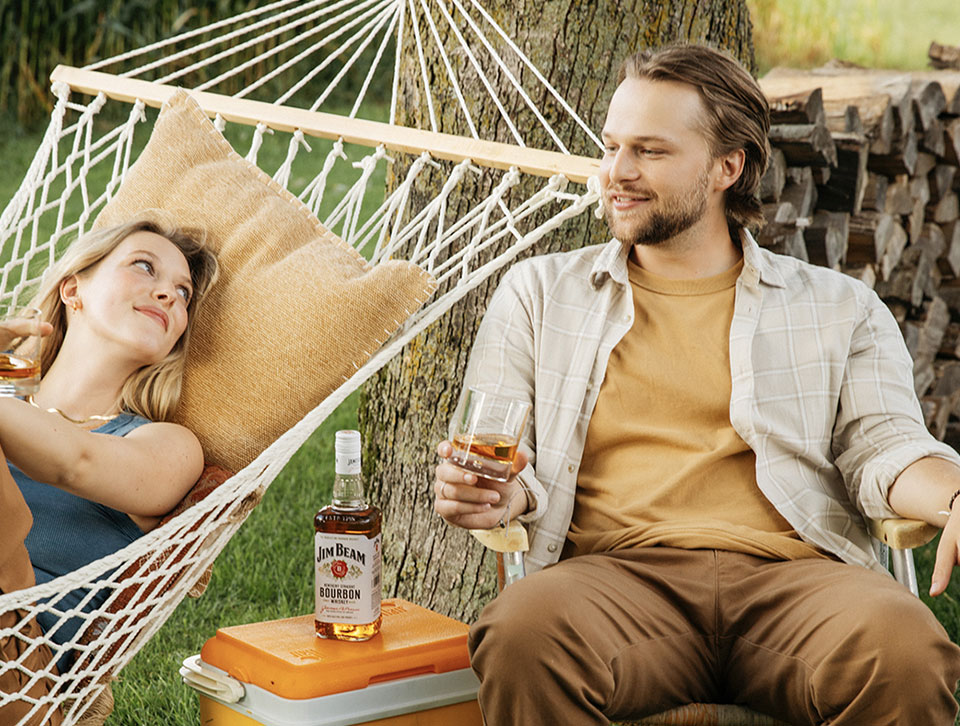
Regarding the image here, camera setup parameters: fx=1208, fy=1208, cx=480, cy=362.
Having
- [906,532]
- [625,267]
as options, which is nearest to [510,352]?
[625,267]

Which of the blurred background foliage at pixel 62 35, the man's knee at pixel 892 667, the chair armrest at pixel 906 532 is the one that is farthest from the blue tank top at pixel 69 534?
the blurred background foliage at pixel 62 35

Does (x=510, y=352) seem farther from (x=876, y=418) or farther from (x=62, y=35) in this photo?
(x=62, y=35)

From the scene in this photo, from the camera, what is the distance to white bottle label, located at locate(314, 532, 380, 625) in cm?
177

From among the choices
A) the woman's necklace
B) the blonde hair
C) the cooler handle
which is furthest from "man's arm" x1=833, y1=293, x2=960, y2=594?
the woman's necklace

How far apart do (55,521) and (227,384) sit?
0.36 m

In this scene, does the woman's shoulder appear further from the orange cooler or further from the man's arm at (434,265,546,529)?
the man's arm at (434,265,546,529)

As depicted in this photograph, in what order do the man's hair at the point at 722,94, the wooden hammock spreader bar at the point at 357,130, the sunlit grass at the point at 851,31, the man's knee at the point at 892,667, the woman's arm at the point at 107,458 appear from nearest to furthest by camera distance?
1. the man's knee at the point at 892,667
2. the woman's arm at the point at 107,458
3. the man's hair at the point at 722,94
4. the wooden hammock spreader bar at the point at 357,130
5. the sunlit grass at the point at 851,31

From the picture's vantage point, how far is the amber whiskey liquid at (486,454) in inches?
66.2

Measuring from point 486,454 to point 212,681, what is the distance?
554 mm

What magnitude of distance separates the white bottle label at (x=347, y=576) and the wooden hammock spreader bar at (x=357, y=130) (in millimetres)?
795

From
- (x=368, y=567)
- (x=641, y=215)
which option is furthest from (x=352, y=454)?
(x=641, y=215)

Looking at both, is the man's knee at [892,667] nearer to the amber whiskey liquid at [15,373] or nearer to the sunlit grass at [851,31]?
the amber whiskey liquid at [15,373]

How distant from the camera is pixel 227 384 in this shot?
6.75 feet

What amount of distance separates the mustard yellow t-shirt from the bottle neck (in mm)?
406
